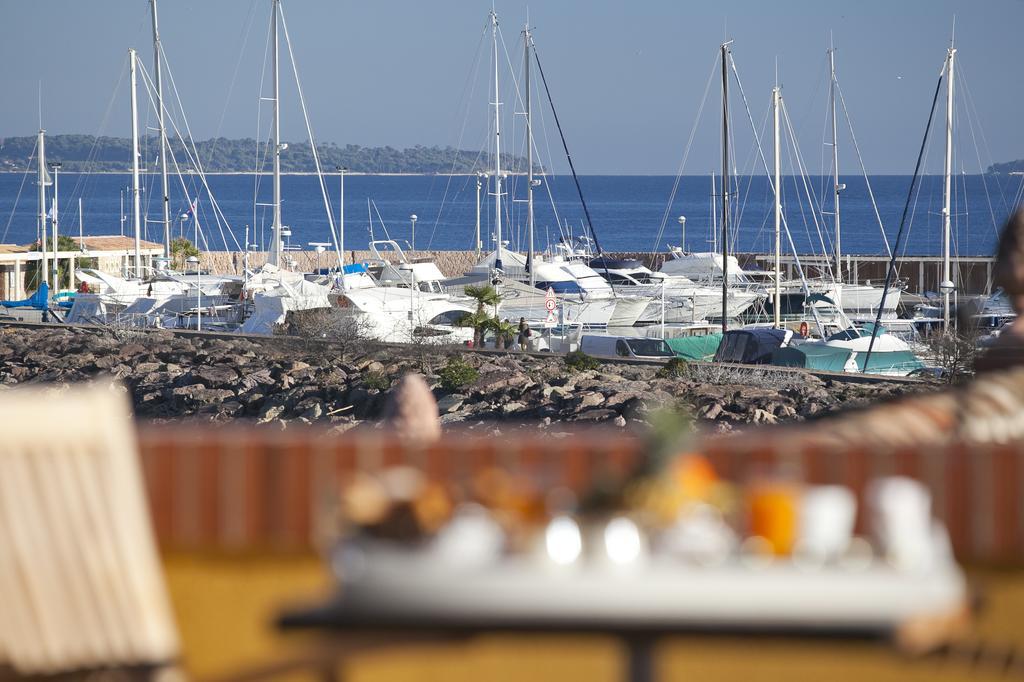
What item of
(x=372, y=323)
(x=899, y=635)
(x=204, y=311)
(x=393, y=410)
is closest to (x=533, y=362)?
(x=372, y=323)

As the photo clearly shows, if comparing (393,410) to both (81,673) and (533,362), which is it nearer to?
(81,673)

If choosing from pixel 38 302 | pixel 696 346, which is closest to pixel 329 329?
pixel 696 346

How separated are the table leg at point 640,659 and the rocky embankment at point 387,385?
52.1 feet

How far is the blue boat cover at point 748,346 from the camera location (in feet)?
102

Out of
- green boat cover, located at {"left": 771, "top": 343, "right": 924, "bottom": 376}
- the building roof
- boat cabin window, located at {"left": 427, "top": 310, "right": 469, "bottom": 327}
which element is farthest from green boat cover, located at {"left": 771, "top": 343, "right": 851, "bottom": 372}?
the building roof

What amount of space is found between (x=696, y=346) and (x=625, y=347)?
2063 mm

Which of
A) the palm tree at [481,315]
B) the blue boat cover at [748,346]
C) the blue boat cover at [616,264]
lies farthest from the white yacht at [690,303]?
the blue boat cover at [616,264]

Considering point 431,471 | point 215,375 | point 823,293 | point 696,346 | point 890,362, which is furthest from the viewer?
point 823,293

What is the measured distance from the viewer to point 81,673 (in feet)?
12.6

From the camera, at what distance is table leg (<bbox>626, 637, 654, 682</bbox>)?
3217 millimetres

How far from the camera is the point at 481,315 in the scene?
111ft

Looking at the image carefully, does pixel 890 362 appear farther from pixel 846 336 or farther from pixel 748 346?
pixel 748 346

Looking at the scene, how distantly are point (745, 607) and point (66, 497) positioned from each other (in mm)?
1953

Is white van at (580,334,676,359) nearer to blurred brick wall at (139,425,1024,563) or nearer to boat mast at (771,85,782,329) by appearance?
boat mast at (771,85,782,329)
